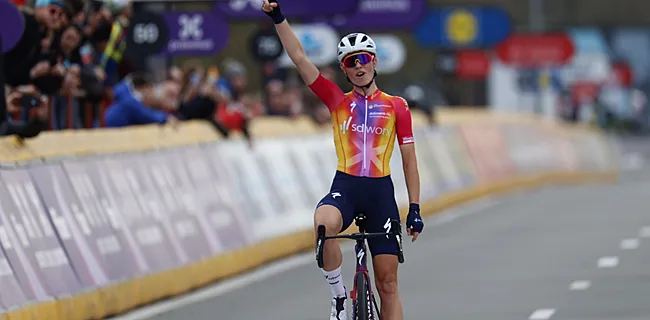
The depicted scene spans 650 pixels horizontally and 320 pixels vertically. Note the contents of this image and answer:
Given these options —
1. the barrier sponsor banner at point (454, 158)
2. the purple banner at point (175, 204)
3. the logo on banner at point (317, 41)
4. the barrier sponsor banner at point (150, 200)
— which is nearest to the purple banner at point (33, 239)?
the barrier sponsor banner at point (150, 200)

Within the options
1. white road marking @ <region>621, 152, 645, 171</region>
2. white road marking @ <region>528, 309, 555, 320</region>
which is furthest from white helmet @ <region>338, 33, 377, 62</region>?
white road marking @ <region>621, 152, 645, 171</region>

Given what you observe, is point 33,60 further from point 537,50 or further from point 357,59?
point 537,50

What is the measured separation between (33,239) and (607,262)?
6.83 metres

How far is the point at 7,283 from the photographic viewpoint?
11602 millimetres

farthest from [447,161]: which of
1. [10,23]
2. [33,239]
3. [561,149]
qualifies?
[33,239]

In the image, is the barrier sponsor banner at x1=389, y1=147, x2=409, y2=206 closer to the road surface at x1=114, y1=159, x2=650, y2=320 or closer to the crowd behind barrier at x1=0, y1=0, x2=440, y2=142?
the road surface at x1=114, y1=159, x2=650, y2=320

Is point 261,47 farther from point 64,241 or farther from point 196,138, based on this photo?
point 64,241

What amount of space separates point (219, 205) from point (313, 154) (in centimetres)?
443

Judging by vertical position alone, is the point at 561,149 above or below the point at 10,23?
below

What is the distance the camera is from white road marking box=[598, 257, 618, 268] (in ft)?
55.7

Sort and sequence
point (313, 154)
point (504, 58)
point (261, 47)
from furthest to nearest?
point (504, 58)
point (261, 47)
point (313, 154)

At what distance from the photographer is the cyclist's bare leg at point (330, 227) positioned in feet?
33.2

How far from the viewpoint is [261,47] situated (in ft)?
81.0

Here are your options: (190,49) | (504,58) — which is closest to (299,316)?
(190,49)
